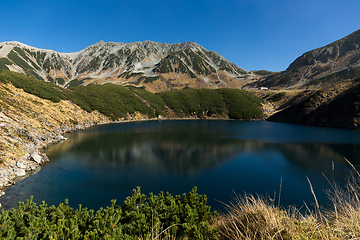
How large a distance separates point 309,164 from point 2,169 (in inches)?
1436

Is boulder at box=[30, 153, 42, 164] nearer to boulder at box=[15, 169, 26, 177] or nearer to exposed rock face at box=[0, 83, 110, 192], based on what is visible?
exposed rock face at box=[0, 83, 110, 192]

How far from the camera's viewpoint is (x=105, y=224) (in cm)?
638

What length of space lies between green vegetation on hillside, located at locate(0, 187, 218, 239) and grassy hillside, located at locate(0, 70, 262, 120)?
222ft

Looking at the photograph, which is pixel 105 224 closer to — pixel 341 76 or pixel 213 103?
pixel 213 103

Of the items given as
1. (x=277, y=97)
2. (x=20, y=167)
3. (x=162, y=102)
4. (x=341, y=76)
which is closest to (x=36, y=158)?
(x=20, y=167)

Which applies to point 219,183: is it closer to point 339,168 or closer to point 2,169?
point 339,168

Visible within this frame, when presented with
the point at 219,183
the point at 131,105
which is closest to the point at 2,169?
the point at 219,183

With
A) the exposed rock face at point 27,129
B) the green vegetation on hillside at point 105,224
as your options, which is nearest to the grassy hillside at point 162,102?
the exposed rock face at point 27,129

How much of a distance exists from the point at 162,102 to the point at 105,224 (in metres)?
110

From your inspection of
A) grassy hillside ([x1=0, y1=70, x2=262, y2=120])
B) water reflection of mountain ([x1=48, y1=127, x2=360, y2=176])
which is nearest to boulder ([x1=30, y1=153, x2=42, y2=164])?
water reflection of mountain ([x1=48, y1=127, x2=360, y2=176])

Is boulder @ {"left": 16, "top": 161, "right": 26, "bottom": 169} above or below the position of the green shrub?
below

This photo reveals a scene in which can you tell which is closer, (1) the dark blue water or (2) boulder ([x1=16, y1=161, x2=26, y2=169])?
(1) the dark blue water

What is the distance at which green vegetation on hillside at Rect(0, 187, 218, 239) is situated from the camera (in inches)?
223

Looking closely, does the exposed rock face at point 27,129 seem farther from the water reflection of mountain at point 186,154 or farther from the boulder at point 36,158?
the water reflection of mountain at point 186,154
